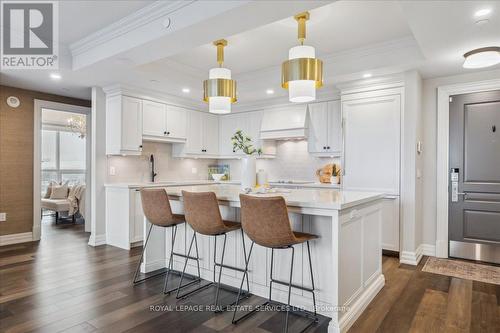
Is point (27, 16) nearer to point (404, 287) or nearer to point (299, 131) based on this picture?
point (299, 131)

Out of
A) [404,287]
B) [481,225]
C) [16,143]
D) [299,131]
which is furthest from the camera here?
[299,131]

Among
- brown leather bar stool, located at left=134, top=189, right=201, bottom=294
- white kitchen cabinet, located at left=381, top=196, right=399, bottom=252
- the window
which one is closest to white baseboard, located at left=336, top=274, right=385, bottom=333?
white kitchen cabinet, located at left=381, top=196, right=399, bottom=252

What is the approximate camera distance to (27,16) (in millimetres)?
3211

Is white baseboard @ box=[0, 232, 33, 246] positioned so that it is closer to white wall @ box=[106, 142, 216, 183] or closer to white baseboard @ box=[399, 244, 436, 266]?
white wall @ box=[106, 142, 216, 183]

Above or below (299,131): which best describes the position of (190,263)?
below

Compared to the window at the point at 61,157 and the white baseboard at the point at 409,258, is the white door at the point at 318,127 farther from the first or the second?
the window at the point at 61,157

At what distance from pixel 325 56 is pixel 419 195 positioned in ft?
7.55

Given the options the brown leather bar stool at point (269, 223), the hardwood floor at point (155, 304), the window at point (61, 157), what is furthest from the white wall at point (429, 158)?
the window at point (61, 157)

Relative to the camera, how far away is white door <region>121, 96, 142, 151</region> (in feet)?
15.7

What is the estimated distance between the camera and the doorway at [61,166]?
5109mm

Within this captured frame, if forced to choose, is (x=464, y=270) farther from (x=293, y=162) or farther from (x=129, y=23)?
(x=129, y=23)

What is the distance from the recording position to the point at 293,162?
5.94 meters

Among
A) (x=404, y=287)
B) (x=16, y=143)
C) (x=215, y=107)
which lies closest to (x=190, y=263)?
(x=215, y=107)

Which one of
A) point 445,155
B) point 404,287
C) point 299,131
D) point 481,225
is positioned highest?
point 299,131
